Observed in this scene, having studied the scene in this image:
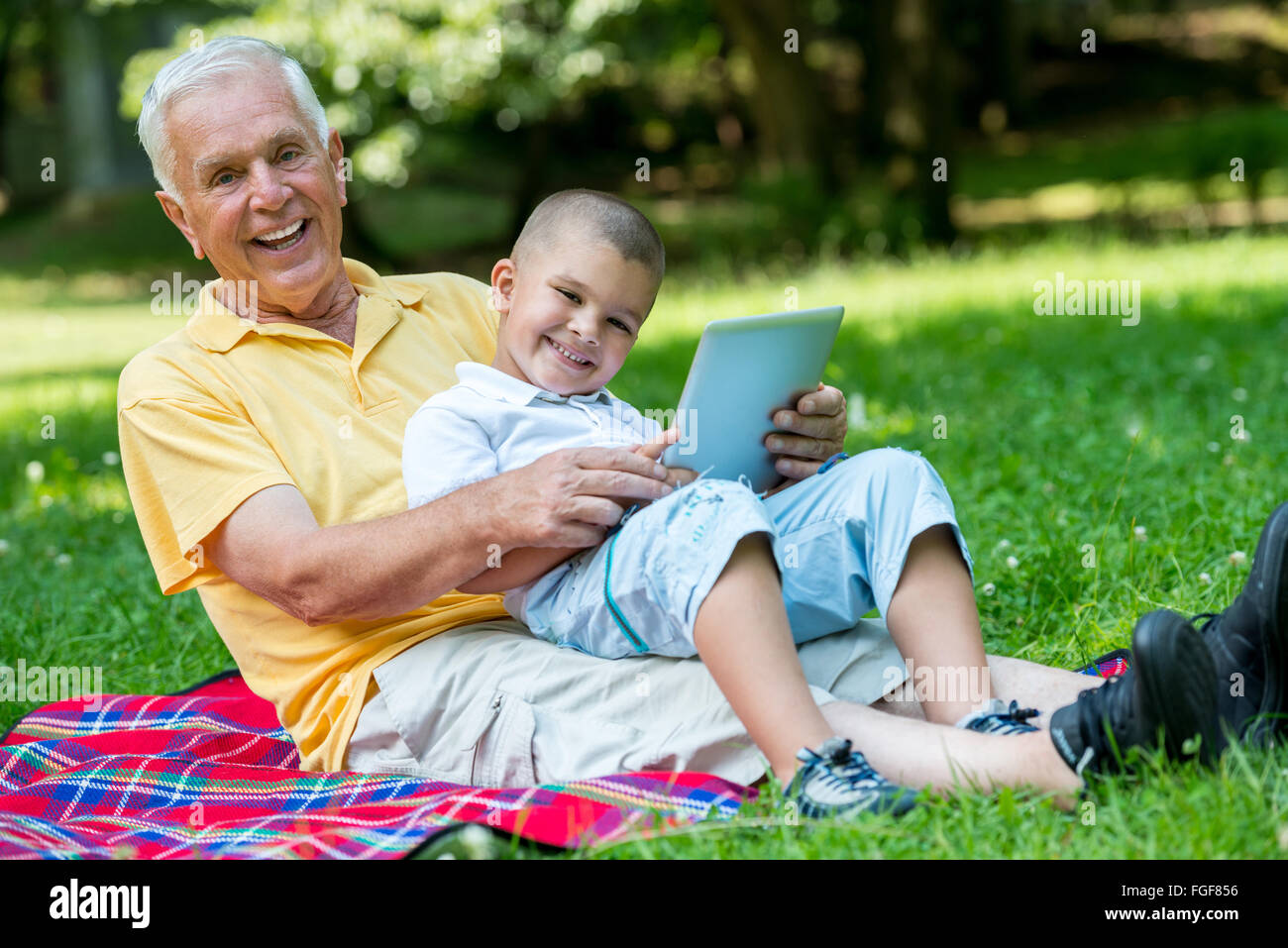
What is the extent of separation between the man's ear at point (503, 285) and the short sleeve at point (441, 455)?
0.31 metres

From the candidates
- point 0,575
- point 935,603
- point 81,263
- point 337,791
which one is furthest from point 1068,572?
point 81,263

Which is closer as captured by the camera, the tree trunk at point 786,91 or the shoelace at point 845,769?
the shoelace at point 845,769

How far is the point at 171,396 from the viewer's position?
2713 millimetres

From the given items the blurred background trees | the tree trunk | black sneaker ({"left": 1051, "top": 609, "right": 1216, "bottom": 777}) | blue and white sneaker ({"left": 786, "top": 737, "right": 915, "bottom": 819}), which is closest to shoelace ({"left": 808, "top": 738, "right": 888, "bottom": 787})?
blue and white sneaker ({"left": 786, "top": 737, "right": 915, "bottom": 819})

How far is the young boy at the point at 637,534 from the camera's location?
2.35 m

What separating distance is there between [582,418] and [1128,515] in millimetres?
2104

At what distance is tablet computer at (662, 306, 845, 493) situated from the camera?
2.53 m

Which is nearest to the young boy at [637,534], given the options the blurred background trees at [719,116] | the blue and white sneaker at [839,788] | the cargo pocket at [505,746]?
the blue and white sneaker at [839,788]

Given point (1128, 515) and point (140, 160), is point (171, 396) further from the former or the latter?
point (140, 160)

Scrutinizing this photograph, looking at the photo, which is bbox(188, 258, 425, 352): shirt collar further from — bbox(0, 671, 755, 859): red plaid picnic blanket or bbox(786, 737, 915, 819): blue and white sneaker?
bbox(786, 737, 915, 819): blue and white sneaker

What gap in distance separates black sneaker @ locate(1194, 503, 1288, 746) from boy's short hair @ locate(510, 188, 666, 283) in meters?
1.17

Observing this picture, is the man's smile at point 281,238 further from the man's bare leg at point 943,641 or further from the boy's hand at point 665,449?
the man's bare leg at point 943,641
